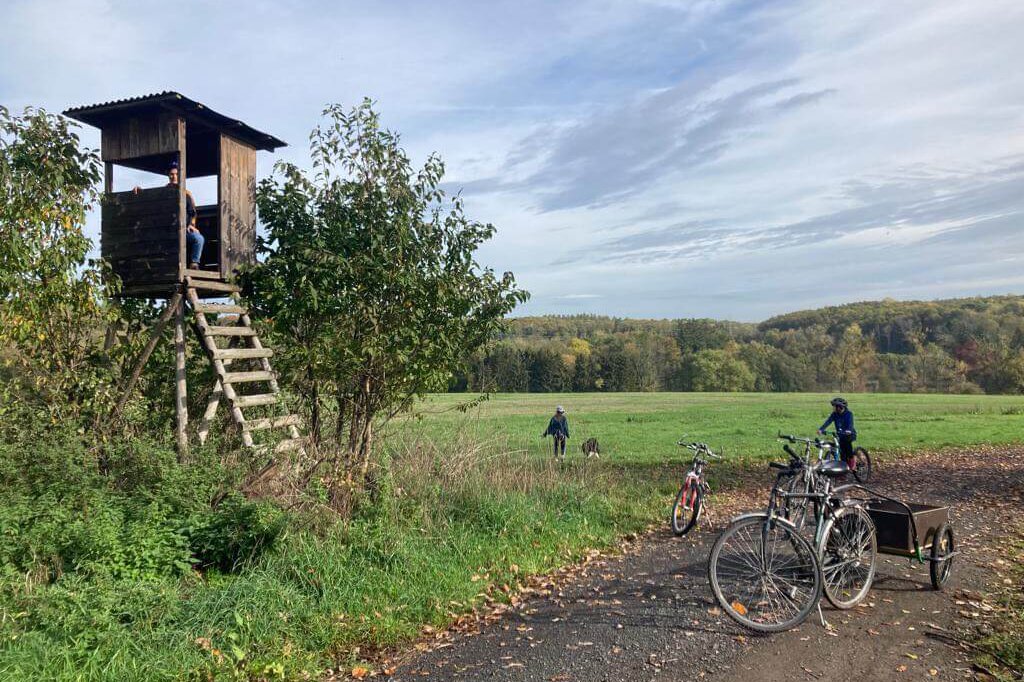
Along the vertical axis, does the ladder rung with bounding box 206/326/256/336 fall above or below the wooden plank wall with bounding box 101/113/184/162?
below

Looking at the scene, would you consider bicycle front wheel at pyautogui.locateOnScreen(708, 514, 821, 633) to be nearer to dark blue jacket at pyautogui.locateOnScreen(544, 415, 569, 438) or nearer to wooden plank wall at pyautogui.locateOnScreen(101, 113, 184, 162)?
wooden plank wall at pyautogui.locateOnScreen(101, 113, 184, 162)

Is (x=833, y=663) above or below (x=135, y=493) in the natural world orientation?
below

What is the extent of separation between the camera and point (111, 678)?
5.10m

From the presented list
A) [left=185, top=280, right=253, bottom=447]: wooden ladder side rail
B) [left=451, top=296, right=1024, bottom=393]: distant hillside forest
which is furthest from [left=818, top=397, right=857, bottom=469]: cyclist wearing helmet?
[left=451, top=296, right=1024, bottom=393]: distant hillside forest

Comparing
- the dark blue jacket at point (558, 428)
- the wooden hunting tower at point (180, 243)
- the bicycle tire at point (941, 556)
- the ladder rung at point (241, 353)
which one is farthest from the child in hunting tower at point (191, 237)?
the bicycle tire at point (941, 556)

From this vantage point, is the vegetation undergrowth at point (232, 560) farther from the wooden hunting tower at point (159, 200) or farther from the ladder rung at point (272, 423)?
the wooden hunting tower at point (159, 200)

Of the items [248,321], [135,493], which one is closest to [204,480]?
[135,493]

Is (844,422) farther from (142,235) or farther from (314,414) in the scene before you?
(142,235)

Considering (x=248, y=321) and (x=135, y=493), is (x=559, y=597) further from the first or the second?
(x=248, y=321)

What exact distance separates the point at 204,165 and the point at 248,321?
4784 mm

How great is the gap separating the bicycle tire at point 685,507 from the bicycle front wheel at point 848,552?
325 cm

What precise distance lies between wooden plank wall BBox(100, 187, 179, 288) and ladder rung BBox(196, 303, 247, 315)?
2.07 ft

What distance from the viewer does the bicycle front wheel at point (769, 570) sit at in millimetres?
5906

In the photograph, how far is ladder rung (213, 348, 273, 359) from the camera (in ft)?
34.1
